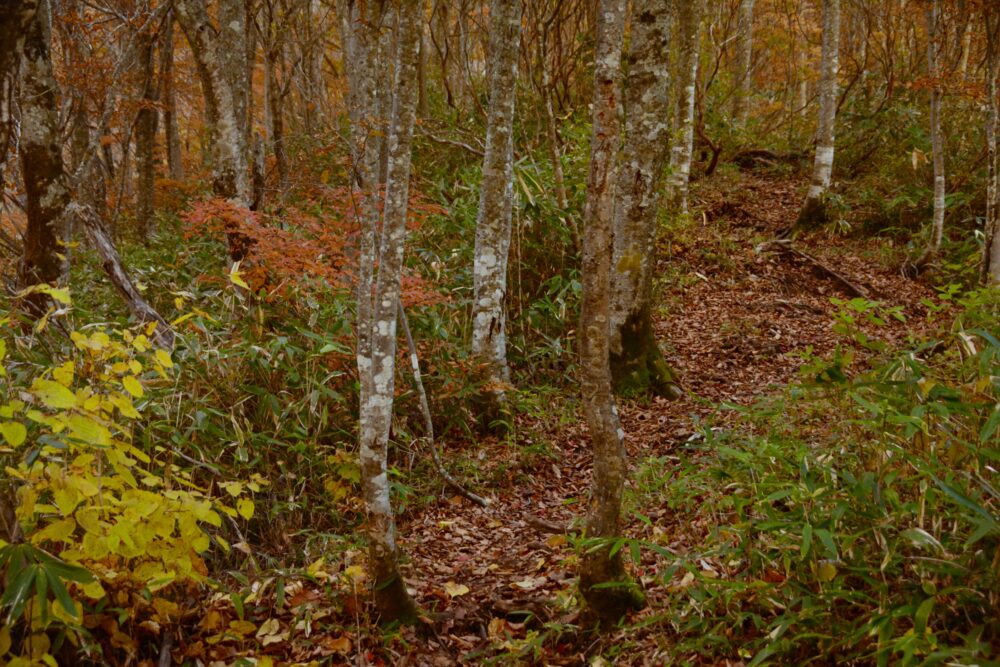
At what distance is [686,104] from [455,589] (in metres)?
9.19

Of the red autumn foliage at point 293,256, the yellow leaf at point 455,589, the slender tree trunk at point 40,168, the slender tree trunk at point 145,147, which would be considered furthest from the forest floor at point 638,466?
the slender tree trunk at point 145,147

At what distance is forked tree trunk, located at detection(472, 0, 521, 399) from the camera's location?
5.84 m

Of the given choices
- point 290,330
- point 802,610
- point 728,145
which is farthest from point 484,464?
point 728,145

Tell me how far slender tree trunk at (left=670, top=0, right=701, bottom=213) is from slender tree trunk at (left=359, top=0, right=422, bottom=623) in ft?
25.4

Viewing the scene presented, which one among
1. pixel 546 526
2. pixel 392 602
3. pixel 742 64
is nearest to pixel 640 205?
pixel 546 526

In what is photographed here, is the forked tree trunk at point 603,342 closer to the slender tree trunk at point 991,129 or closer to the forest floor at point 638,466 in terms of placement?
the forest floor at point 638,466

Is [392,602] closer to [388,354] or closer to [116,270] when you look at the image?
[388,354]

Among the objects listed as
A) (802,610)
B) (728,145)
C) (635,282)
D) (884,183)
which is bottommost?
(802,610)

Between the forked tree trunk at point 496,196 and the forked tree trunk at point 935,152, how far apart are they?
6316 mm

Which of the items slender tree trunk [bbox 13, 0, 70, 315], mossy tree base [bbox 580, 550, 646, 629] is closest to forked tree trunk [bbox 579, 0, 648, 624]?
mossy tree base [bbox 580, 550, 646, 629]

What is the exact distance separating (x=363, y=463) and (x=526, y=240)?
197 inches

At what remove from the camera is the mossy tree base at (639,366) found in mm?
6566

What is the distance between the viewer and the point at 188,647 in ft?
10.4

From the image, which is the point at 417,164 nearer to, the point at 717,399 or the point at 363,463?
A: the point at 717,399
